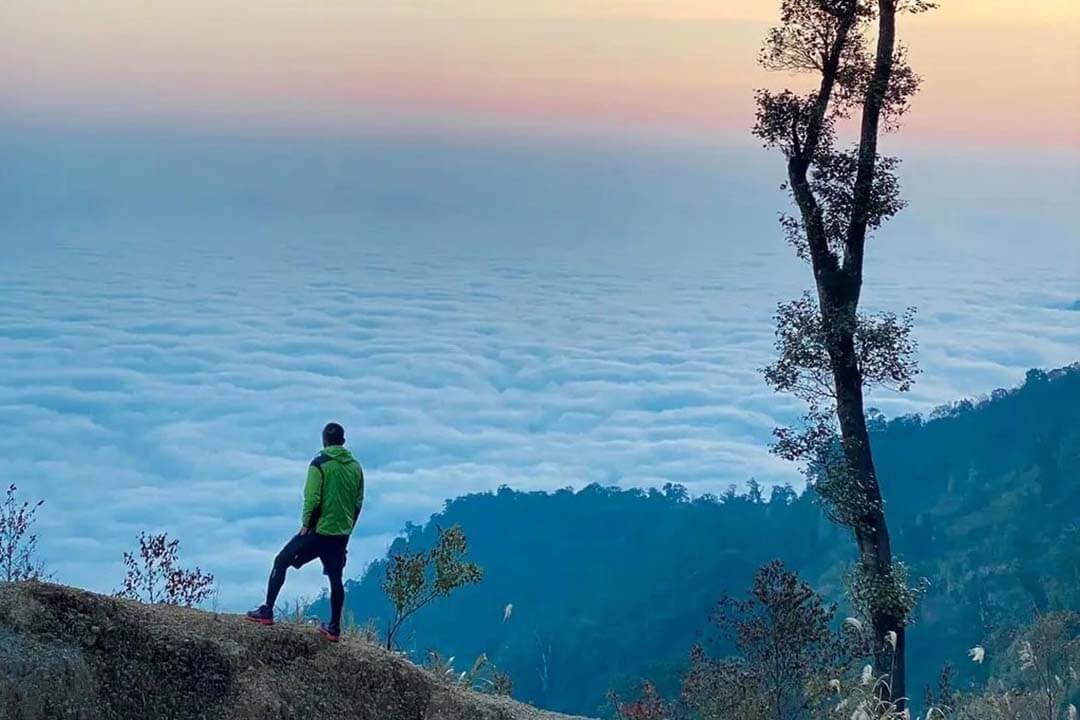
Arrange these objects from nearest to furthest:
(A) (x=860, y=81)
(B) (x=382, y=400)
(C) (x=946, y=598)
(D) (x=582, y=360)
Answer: (A) (x=860, y=81) → (C) (x=946, y=598) → (B) (x=382, y=400) → (D) (x=582, y=360)

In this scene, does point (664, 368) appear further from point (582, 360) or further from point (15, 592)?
point (15, 592)

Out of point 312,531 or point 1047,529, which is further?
point 1047,529

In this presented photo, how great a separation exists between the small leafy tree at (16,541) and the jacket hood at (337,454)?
4119 mm

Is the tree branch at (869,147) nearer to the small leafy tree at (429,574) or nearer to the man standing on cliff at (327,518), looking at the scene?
the small leafy tree at (429,574)

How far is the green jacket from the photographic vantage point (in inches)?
364

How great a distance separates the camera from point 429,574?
1252 centimetres

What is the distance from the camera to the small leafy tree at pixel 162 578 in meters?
12.1

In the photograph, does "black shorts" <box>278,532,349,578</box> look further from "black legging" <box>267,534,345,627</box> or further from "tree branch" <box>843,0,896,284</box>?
"tree branch" <box>843,0,896,284</box>

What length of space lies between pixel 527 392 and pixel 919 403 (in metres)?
75.4

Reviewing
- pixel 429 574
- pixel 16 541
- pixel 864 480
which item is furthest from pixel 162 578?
pixel 864 480

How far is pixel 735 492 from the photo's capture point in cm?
7325

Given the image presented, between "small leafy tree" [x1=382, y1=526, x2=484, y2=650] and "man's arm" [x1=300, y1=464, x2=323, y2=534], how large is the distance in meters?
2.99

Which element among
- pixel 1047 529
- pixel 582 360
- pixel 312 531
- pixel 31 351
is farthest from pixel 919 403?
pixel 31 351

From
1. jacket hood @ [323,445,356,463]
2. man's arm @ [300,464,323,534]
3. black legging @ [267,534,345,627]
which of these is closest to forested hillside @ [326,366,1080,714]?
black legging @ [267,534,345,627]
